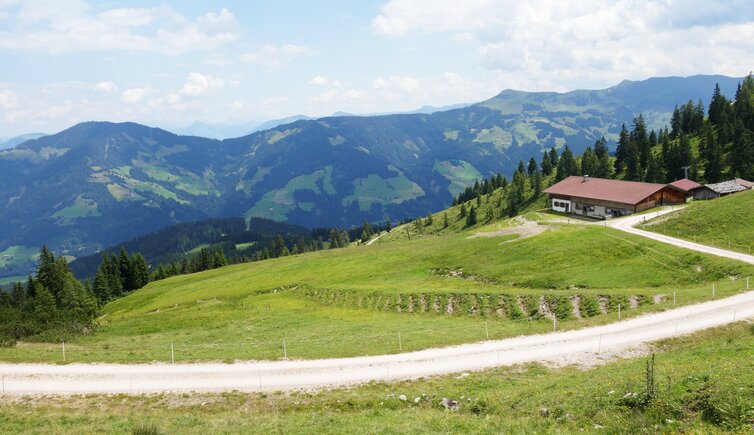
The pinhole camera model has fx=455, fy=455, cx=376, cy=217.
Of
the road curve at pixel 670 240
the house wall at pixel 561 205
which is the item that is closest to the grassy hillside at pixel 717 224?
the road curve at pixel 670 240

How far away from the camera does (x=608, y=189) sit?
10144cm

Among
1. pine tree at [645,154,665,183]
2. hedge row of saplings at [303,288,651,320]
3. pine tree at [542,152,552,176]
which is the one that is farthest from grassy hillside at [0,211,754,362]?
pine tree at [542,152,552,176]

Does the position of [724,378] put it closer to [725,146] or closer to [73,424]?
[73,424]

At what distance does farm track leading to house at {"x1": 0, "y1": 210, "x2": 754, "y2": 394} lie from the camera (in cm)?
2711

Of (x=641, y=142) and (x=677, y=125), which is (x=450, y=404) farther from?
(x=677, y=125)

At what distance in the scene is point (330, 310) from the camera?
178 ft

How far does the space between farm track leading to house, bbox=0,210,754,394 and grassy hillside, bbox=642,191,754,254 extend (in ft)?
92.8

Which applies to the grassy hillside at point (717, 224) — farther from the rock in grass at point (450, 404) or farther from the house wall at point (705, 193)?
the rock in grass at point (450, 404)

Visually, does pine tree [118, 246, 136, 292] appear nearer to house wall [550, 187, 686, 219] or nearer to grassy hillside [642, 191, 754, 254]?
house wall [550, 187, 686, 219]

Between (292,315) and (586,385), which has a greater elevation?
(586,385)

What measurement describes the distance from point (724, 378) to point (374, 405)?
14.7 metres

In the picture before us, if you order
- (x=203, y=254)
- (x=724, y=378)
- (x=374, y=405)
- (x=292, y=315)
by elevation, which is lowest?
(x=203, y=254)

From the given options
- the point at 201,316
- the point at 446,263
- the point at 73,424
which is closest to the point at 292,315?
the point at 201,316

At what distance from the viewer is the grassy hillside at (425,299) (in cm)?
3550
